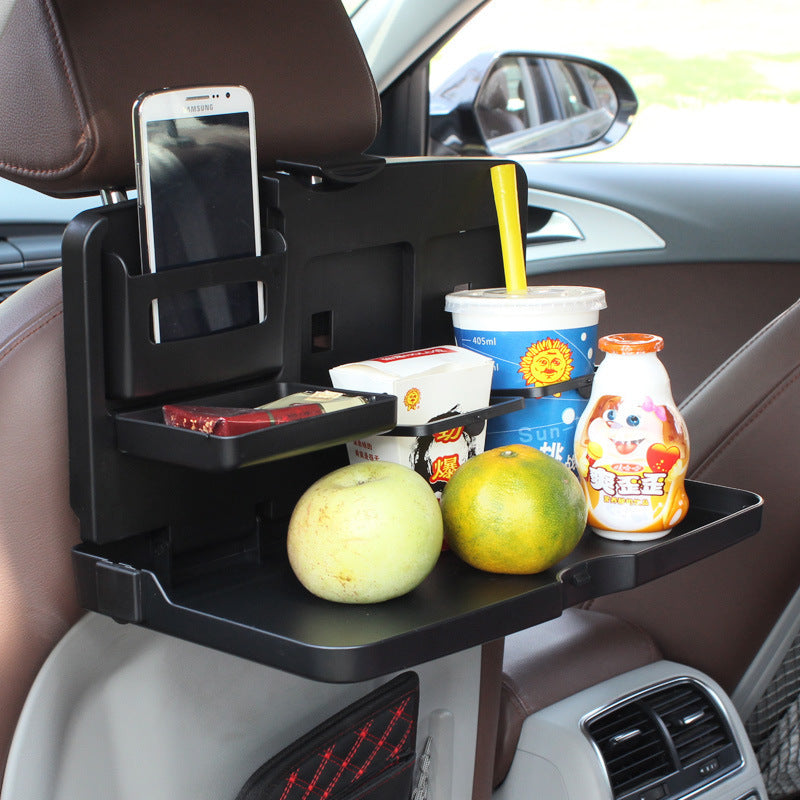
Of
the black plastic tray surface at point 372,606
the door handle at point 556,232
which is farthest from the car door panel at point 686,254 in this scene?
the black plastic tray surface at point 372,606

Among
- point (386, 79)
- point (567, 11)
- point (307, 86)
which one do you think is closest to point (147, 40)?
point (307, 86)

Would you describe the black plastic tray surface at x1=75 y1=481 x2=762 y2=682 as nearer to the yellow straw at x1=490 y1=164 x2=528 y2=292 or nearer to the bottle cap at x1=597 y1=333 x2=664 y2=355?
the bottle cap at x1=597 y1=333 x2=664 y2=355

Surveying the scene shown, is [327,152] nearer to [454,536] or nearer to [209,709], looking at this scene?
[454,536]

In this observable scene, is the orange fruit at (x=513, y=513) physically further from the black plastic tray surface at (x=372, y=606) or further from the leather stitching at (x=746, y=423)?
the leather stitching at (x=746, y=423)

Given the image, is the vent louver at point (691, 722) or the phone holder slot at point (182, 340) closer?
the phone holder slot at point (182, 340)

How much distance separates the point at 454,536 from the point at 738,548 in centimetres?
64

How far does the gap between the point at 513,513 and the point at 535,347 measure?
22 cm

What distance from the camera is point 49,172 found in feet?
3.23

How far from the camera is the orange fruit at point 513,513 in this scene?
0.93m

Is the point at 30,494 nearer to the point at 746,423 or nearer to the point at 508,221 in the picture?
the point at 508,221

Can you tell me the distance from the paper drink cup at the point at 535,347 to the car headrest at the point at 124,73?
0.78 ft

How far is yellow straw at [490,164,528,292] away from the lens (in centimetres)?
119

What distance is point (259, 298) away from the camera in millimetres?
1008

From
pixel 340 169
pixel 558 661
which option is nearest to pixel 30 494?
pixel 340 169
